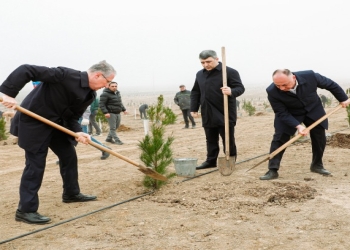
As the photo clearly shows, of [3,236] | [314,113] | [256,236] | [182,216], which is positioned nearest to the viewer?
[256,236]

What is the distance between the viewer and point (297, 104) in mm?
5785

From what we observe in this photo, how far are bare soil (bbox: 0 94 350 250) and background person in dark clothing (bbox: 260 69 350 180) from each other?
487 mm

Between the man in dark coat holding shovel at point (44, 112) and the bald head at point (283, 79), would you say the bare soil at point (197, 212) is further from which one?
the bald head at point (283, 79)

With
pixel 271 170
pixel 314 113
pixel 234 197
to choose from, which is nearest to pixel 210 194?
pixel 234 197

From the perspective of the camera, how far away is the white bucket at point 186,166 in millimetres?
6242

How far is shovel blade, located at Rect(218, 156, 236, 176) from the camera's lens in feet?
20.4

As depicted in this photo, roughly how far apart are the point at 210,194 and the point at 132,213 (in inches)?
38.1

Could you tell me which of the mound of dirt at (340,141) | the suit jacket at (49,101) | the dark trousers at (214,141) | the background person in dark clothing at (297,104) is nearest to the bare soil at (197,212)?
the dark trousers at (214,141)

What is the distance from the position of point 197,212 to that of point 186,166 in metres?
1.72

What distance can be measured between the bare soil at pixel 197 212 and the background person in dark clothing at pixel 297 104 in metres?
0.49

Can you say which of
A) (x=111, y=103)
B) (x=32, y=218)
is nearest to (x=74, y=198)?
(x=32, y=218)

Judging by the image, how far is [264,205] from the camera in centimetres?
471

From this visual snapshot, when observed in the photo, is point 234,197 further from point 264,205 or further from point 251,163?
point 251,163

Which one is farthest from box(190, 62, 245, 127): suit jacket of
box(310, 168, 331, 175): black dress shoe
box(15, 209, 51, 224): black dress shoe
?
box(15, 209, 51, 224): black dress shoe
